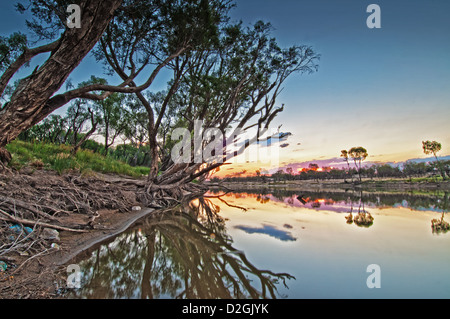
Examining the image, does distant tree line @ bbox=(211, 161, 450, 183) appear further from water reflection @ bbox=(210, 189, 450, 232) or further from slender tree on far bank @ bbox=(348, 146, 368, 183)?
water reflection @ bbox=(210, 189, 450, 232)

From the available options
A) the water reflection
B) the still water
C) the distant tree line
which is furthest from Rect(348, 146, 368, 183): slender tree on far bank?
the still water

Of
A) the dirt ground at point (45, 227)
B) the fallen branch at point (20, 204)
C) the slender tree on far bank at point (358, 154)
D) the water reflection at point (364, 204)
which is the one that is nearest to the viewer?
the dirt ground at point (45, 227)

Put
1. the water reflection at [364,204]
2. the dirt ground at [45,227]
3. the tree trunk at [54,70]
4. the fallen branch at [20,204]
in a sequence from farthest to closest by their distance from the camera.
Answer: the water reflection at [364,204]
the tree trunk at [54,70]
the fallen branch at [20,204]
the dirt ground at [45,227]

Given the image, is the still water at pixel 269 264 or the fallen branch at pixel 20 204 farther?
the fallen branch at pixel 20 204

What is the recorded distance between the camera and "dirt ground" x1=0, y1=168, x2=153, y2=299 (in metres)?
2.09

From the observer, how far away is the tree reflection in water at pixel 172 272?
2152 mm

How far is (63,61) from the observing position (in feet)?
12.5

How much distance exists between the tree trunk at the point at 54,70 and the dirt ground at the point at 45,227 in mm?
1203

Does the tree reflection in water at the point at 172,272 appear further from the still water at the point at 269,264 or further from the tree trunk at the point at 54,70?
the tree trunk at the point at 54,70

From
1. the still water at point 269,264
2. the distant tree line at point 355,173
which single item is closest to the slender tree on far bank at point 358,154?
the distant tree line at point 355,173

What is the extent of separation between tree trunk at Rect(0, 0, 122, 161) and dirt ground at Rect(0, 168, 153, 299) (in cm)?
120
